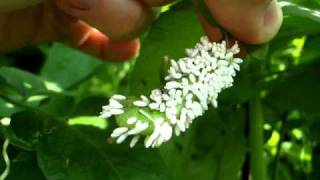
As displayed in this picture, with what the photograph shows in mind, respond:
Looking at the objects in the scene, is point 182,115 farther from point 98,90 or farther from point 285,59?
point 98,90

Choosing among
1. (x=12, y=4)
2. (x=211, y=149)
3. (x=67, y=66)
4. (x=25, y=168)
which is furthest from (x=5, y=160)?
(x=67, y=66)

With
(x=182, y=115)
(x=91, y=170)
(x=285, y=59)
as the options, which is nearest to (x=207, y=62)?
(x=182, y=115)

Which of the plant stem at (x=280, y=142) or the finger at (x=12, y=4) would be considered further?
the plant stem at (x=280, y=142)

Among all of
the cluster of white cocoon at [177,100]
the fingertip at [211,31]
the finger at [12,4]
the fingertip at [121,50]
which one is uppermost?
the finger at [12,4]

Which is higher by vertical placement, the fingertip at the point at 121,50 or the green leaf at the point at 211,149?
the fingertip at the point at 121,50

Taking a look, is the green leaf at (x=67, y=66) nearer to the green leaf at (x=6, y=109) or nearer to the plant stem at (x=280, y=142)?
the green leaf at (x=6, y=109)

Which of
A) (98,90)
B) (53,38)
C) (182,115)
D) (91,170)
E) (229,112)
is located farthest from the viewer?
(98,90)

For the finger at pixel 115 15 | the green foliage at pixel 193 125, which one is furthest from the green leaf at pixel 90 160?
the finger at pixel 115 15

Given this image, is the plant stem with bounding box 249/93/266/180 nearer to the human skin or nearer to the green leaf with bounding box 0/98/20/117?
the human skin
